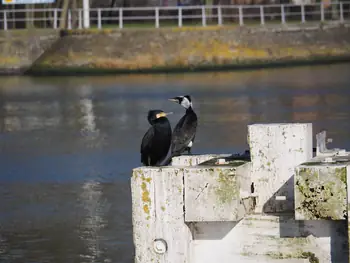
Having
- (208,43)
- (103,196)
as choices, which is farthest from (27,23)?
(103,196)

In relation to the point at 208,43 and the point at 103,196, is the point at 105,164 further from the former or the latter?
the point at 208,43

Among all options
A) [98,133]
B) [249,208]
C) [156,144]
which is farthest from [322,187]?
[98,133]

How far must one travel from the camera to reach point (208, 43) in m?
47.1

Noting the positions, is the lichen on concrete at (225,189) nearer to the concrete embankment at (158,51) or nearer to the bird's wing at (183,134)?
the bird's wing at (183,134)

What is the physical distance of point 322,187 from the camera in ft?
23.3

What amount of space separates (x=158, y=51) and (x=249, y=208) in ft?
129

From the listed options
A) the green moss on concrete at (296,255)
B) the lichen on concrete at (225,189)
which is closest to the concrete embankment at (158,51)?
the green moss on concrete at (296,255)

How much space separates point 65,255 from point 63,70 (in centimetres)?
3420

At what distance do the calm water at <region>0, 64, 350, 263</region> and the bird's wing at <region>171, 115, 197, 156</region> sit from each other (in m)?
1.17

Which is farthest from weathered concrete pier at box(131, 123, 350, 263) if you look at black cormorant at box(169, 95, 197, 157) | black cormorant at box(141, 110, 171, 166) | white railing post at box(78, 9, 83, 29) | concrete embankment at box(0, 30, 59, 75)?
white railing post at box(78, 9, 83, 29)

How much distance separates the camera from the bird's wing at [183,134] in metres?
12.2

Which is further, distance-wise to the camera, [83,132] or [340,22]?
[340,22]

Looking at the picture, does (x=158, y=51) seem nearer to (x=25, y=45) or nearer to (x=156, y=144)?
(x=25, y=45)

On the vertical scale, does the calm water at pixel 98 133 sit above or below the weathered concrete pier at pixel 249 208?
below
